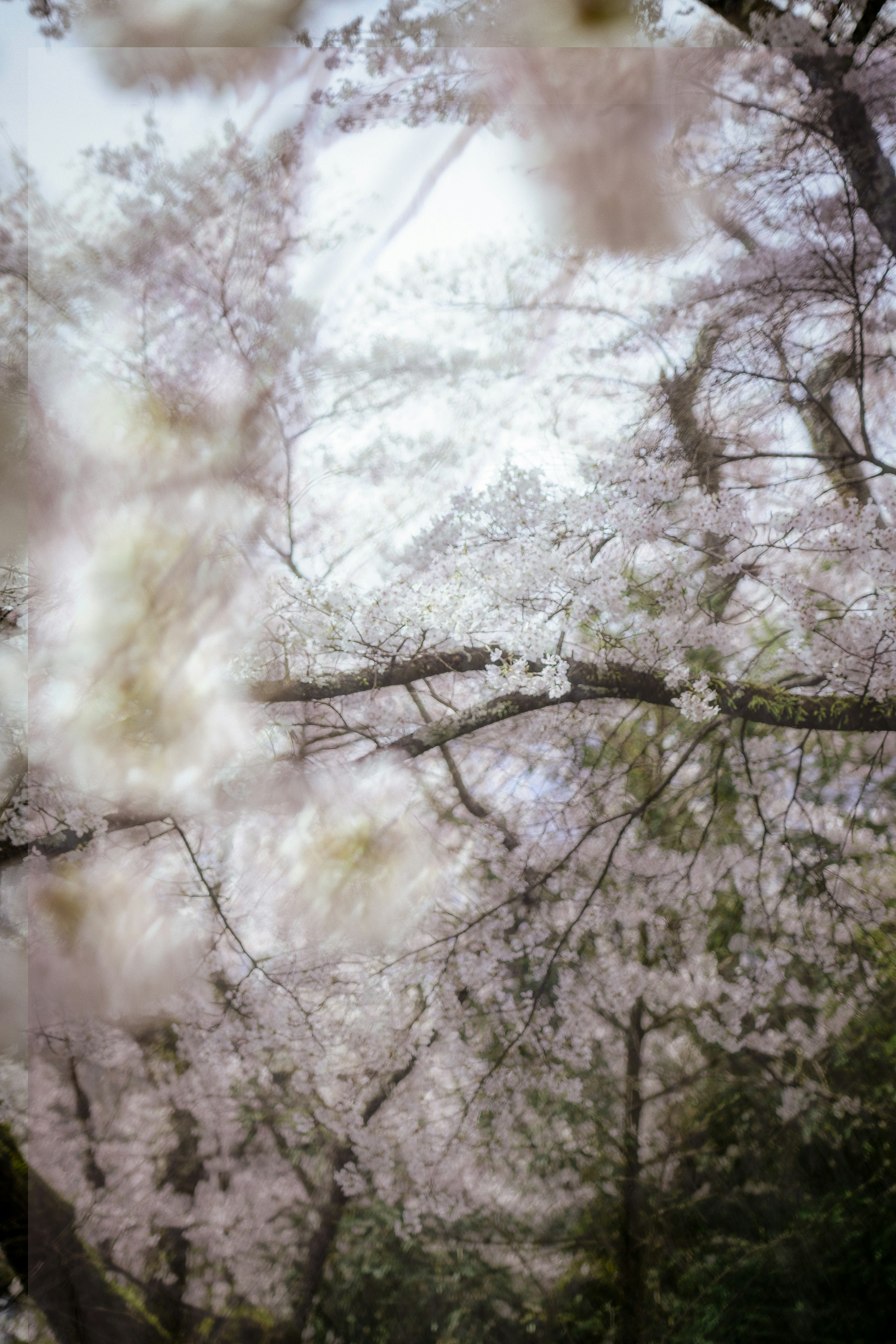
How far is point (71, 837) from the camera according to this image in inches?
61.3

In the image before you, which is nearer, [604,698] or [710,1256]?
[710,1256]

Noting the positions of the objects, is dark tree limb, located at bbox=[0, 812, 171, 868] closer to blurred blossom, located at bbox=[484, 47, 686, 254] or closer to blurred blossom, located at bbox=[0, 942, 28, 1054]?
blurred blossom, located at bbox=[0, 942, 28, 1054]

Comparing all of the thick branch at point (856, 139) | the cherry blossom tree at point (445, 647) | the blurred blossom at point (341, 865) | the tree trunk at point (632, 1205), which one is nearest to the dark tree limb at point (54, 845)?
the cherry blossom tree at point (445, 647)

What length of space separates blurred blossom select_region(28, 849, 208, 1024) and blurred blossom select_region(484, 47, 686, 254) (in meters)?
1.65

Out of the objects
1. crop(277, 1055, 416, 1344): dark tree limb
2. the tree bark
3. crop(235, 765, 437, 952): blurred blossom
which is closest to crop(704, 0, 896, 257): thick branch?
crop(235, 765, 437, 952): blurred blossom

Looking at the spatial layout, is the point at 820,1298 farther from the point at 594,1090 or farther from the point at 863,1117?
the point at 594,1090

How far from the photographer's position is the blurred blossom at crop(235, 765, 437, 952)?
60.0 inches

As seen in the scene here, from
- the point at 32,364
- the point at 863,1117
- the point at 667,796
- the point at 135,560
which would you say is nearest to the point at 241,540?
the point at 135,560

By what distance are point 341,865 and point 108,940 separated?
0.51 meters

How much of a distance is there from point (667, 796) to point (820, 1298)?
0.98m

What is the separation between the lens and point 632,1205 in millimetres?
1443

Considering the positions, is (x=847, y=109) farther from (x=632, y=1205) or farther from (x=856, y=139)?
(x=632, y=1205)

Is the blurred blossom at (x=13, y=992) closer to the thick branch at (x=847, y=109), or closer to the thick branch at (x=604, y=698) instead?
the thick branch at (x=604, y=698)

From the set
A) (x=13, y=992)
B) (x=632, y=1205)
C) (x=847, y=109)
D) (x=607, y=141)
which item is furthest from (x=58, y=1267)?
(x=847, y=109)
